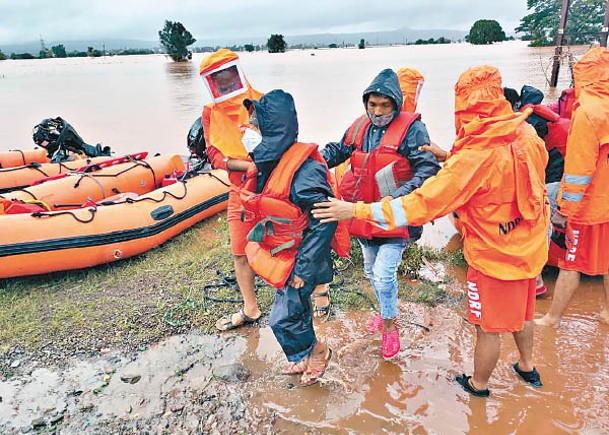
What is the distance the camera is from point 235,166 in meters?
2.99

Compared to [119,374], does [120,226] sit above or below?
above

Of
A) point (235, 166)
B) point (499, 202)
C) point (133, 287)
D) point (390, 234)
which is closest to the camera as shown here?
point (499, 202)

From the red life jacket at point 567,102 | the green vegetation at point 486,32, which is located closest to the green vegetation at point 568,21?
the red life jacket at point 567,102

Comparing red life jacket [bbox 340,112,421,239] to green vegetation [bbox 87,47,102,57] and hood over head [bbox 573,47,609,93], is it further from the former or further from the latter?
green vegetation [bbox 87,47,102,57]

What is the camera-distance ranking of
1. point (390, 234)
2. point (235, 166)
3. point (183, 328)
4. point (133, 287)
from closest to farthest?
point (390, 234) → point (235, 166) → point (183, 328) → point (133, 287)

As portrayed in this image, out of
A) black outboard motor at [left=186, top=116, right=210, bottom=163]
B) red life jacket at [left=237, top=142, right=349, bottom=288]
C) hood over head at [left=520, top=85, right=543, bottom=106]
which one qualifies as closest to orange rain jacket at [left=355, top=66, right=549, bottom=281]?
red life jacket at [left=237, top=142, right=349, bottom=288]

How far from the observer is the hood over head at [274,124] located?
7.14 ft

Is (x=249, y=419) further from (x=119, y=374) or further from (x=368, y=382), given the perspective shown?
(x=119, y=374)

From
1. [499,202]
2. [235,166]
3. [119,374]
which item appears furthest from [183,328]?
[499,202]

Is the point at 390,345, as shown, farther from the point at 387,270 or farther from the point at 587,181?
the point at 587,181

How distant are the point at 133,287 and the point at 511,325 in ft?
9.88

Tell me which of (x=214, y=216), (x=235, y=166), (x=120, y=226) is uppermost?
(x=235, y=166)

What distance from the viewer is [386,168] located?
2.60m

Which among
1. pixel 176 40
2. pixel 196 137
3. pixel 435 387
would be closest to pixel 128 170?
pixel 196 137
